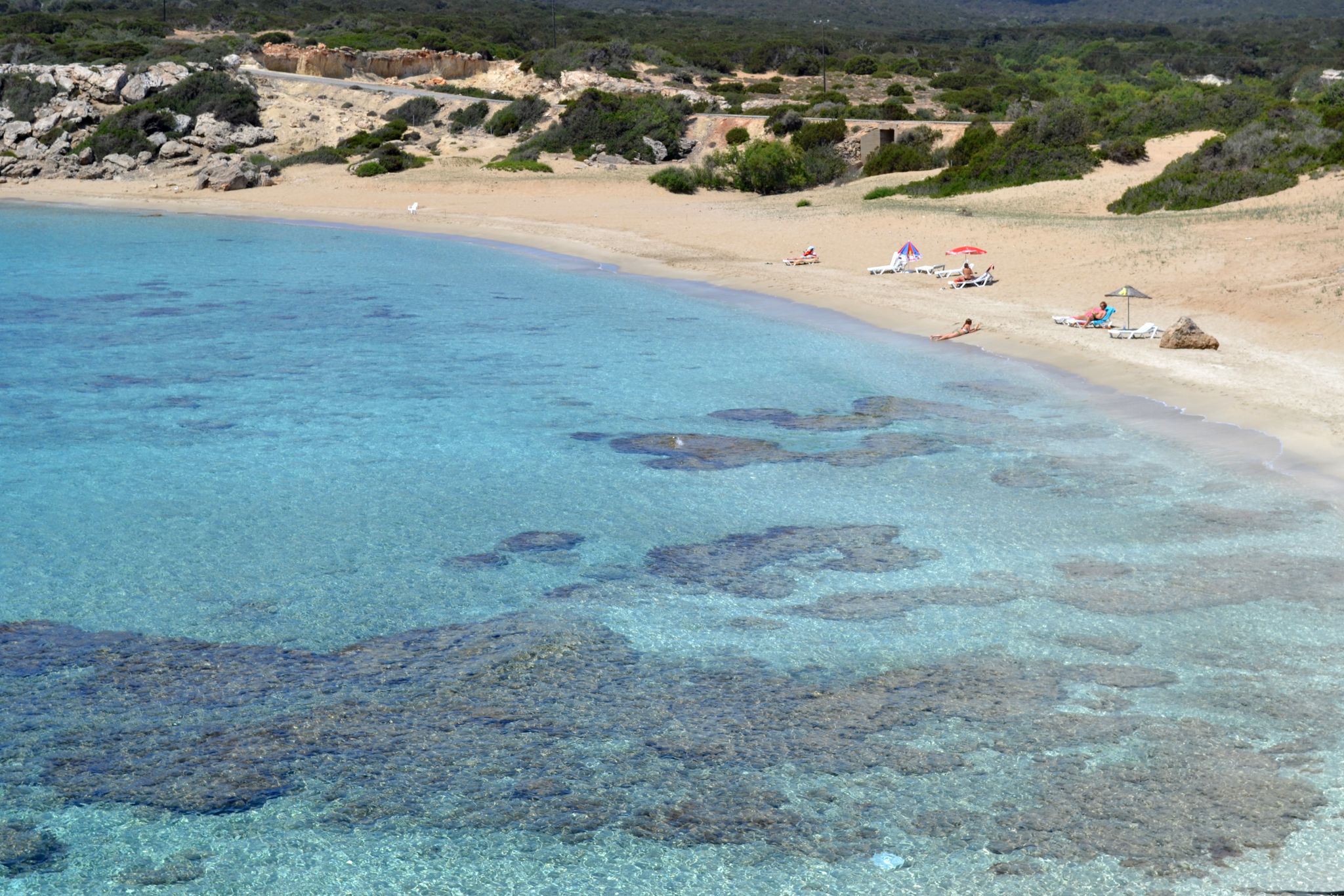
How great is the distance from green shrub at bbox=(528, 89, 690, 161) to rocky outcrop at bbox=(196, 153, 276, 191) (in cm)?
878

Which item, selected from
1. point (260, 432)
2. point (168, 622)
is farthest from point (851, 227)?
point (168, 622)

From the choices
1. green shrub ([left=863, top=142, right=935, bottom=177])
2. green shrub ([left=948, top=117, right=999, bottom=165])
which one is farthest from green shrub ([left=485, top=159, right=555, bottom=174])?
green shrub ([left=948, top=117, right=999, bottom=165])

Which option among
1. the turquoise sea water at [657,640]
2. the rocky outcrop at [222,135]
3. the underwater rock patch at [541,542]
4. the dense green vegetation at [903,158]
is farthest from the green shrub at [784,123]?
the underwater rock patch at [541,542]

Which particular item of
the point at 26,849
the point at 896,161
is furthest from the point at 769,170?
the point at 26,849

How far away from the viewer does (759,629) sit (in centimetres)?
803

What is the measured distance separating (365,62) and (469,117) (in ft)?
49.3

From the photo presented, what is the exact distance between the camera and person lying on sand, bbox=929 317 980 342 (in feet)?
56.7

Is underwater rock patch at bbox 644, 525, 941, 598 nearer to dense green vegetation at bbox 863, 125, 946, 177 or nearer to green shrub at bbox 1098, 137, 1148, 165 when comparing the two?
green shrub at bbox 1098, 137, 1148, 165

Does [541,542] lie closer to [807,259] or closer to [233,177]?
[807,259]

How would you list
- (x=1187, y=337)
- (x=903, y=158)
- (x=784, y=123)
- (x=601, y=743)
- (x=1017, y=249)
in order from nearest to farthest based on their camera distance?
(x=601, y=743)
(x=1187, y=337)
(x=1017, y=249)
(x=903, y=158)
(x=784, y=123)

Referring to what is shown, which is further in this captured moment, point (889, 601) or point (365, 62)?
point (365, 62)

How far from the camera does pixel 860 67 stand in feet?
208

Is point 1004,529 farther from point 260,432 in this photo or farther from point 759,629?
point 260,432

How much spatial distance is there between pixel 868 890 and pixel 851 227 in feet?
72.7
